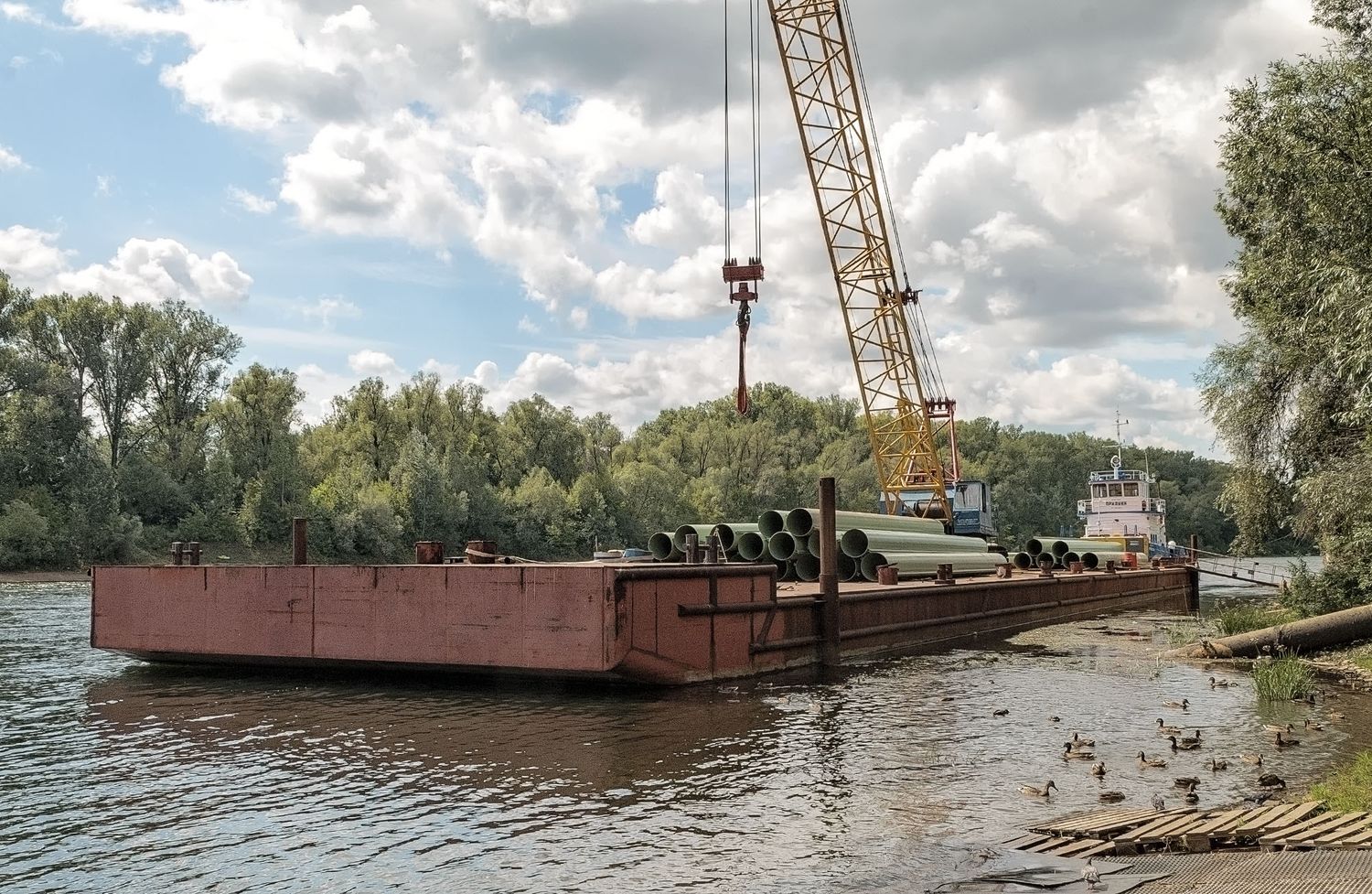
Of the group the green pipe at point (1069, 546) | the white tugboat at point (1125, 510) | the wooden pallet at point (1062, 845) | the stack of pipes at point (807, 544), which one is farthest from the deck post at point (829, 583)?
the white tugboat at point (1125, 510)

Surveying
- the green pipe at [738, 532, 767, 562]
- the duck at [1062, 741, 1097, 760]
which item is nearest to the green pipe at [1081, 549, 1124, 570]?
the green pipe at [738, 532, 767, 562]

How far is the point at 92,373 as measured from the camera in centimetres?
6956

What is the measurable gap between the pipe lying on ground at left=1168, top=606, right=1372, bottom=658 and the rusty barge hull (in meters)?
6.39

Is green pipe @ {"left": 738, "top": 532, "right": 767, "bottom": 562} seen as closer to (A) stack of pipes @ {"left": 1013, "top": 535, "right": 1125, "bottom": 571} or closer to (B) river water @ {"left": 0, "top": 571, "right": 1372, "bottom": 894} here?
(B) river water @ {"left": 0, "top": 571, "right": 1372, "bottom": 894}

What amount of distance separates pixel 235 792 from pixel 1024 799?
726 cm

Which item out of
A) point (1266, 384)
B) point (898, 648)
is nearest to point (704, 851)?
point (898, 648)

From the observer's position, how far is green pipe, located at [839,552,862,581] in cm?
2531

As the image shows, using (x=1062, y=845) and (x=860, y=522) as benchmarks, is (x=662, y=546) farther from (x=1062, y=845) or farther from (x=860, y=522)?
(x=1062, y=845)

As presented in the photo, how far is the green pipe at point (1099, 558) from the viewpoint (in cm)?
3844

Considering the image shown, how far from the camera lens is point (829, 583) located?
19.3m

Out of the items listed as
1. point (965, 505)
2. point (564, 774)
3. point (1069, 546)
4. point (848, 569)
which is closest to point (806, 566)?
point (848, 569)

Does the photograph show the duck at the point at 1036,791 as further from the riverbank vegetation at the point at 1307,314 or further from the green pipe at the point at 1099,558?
the green pipe at the point at 1099,558

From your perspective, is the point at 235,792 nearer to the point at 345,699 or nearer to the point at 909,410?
the point at 345,699

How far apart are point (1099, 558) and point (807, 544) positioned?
2340cm
